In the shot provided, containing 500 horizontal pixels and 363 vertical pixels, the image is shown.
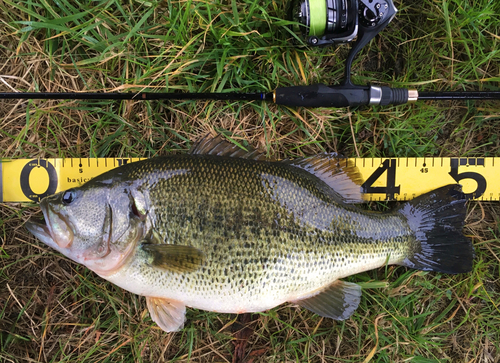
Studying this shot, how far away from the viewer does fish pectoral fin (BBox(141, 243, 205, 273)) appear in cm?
194

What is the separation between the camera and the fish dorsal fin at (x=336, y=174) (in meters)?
2.37

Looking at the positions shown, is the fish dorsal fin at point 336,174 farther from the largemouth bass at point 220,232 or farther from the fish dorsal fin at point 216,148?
the fish dorsal fin at point 216,148

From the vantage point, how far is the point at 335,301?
2.32m

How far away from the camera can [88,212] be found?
1952 mm

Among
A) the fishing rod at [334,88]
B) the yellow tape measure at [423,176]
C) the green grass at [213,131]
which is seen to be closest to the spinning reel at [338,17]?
the fishing rod at [334,88]

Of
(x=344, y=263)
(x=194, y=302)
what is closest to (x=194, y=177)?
(x=194, y=302)

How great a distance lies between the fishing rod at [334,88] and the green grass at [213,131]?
0.52ft

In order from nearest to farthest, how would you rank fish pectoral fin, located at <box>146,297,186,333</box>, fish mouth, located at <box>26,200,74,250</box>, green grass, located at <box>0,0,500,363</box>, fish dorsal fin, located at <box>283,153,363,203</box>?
1. fish mouth, located at <box>26,200,74,250</box>
2. fish pectoral fin, located at <box>146,297,186,333</box>
3. fish dorsal fin, located at <box>283,153,363,203</box>
4. green grass, located at <box>0,0,500,363</box>

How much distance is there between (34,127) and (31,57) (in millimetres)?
565

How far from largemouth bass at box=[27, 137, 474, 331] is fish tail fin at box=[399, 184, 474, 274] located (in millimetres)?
194

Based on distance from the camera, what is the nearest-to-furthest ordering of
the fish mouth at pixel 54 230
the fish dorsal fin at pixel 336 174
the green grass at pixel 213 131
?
the fish mouth at pixel 54 230
the fish dorsal fin at pixel 336 174
the green grass at pixel 213 131

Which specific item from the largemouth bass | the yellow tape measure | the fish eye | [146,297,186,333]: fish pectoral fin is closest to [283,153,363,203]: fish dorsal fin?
the largemouth bass

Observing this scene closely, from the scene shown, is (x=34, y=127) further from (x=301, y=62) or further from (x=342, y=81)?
(x=342, y=81)

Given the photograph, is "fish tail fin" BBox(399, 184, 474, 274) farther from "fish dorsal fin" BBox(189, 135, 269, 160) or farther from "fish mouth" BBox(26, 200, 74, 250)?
"fish mouth" BBox(26, 200, 74, 250)
